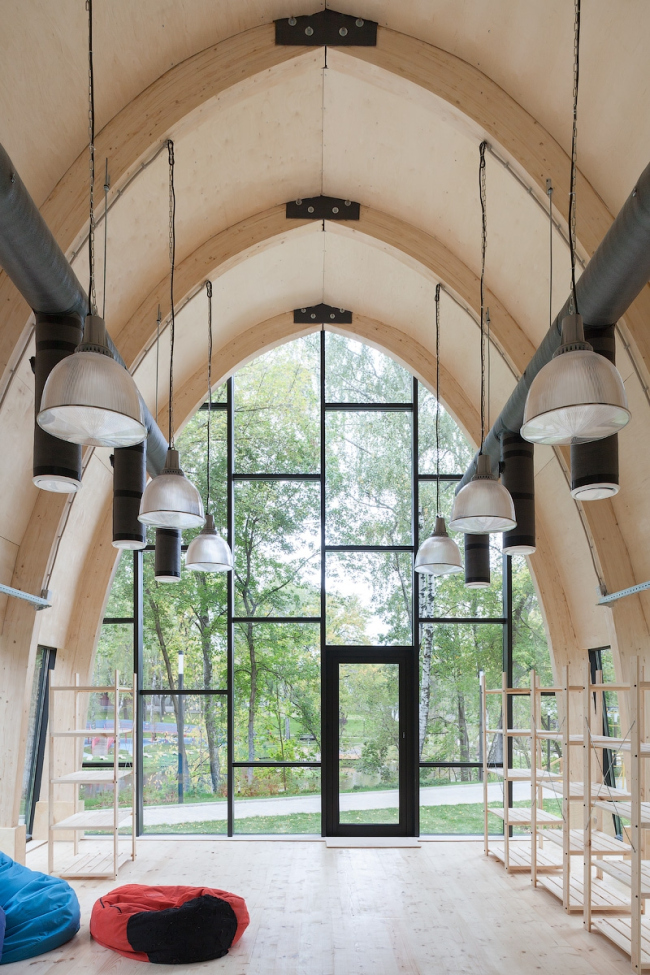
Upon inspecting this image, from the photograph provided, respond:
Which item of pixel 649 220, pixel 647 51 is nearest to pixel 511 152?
pixel 647 51

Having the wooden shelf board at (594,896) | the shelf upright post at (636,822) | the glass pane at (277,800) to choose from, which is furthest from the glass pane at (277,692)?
the shelf upright post at (636,822)

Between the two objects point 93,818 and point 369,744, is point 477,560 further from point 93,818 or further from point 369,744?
point 93,818

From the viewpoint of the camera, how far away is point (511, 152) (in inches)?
241

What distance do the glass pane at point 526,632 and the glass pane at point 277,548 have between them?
246 centimetres

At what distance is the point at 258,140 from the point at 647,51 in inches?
134

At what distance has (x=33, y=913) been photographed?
603 cm

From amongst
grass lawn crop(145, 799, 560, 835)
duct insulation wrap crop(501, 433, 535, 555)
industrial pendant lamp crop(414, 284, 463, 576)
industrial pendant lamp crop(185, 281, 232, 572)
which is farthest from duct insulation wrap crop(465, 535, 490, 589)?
grass lawn crop(145, 799, 560, 835)

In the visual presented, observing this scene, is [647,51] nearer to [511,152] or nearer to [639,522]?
[511,152]

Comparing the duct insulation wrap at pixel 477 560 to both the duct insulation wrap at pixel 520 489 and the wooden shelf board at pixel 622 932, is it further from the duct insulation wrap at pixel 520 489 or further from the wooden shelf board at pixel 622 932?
the wooden shelf board at pixel 622 932

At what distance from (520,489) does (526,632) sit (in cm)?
462

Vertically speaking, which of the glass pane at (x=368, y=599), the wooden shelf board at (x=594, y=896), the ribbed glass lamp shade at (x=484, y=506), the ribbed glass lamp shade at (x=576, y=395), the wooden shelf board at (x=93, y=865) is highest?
the ribbed glass lamp shade at (x=576, y=395)

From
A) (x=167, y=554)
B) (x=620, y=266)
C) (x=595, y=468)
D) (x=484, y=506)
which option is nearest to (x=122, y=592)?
(x=167, y=554)

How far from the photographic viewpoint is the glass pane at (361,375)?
37.3 ft

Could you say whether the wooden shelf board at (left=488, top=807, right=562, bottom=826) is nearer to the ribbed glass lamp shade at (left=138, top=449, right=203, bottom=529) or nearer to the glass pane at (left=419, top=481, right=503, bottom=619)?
the glass pane at (left=419, top=481, right=503, bottom=619)
